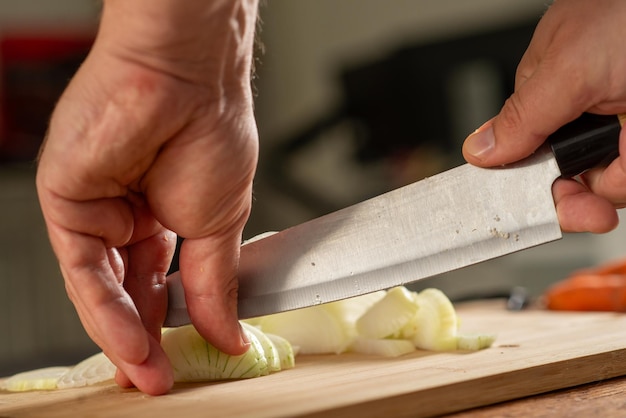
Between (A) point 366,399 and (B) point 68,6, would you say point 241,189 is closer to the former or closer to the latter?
(A) point 366,399

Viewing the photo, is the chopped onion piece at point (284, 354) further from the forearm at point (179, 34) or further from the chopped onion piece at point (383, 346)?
the forearm at point (179, 34)

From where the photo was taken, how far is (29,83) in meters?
3.96

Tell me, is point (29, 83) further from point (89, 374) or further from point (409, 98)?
point (89, 374)

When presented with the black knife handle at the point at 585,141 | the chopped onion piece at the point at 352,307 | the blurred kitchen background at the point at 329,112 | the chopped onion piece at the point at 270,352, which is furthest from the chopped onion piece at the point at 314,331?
the blurred kitchen background at the point at 329,112

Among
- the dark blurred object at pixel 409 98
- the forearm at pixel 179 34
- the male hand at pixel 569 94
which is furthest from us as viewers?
the dark blurred object at pixel 409 98

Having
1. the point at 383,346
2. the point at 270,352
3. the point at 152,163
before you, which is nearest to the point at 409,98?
the point at 383,346

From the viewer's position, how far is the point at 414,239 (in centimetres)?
101

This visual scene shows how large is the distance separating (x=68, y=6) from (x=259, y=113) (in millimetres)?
1279

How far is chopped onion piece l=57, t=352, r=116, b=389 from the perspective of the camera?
1050mm

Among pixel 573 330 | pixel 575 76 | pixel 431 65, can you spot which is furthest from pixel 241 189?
pixel 431 65

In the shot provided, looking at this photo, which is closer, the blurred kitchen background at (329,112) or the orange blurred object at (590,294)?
the orange blurred object at (590,294)

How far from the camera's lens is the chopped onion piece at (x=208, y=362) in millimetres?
1017

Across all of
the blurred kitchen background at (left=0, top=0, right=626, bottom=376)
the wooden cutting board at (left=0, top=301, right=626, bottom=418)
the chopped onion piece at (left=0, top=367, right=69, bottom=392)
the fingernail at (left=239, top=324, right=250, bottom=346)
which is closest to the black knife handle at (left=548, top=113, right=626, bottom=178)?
the wooden cutting board at (left=0, top=301, right=626, bottom=418)

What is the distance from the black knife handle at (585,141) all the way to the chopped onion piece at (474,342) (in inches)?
10.1
